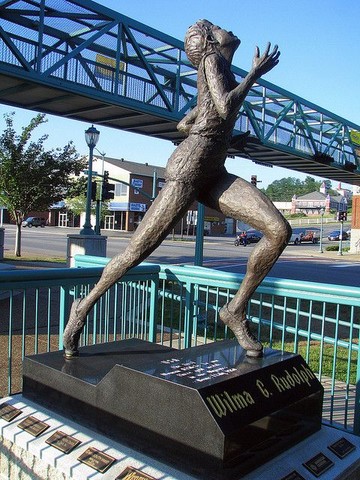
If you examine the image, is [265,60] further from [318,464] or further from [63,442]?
[63,442]

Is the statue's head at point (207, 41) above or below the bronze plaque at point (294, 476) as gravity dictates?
above

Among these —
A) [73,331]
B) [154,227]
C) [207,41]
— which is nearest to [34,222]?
[73,331]

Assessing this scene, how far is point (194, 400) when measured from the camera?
2.63 m

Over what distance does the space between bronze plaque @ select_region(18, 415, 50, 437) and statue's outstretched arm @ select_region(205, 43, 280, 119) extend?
84.8 inches

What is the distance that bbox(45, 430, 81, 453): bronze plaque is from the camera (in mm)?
2877

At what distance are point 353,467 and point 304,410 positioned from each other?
39 cm

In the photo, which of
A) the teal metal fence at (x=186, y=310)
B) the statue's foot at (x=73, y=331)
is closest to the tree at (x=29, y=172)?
the teal metal fence at (x=186, y=310)

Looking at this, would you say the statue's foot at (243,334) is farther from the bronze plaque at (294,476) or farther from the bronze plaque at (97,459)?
the bronze plaque at (97,459)

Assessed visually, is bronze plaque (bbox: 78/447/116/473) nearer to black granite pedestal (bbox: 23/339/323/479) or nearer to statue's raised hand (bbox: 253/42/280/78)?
black granite pedestal (bbox: 23/339/323/479)

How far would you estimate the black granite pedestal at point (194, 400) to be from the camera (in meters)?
2.61

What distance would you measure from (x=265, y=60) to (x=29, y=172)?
61.3ft

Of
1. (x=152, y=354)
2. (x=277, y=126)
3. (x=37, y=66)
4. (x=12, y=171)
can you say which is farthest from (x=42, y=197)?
(x=152, y=354)

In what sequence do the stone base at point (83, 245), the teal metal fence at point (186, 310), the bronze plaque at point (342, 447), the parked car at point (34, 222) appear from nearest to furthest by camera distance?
the bronze plaque at point (342, 447) < the teal metal fence at point (186, 310) < the stone base at point (83, 245) < the parked car at point (34, 222)

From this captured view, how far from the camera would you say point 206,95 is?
3.22 metres
